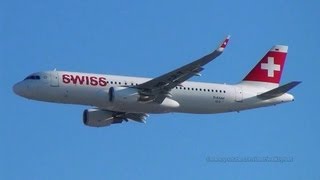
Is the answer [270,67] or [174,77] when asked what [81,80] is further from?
[270,67]

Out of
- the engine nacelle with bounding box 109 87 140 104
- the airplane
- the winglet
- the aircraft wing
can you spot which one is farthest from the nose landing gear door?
the winglet

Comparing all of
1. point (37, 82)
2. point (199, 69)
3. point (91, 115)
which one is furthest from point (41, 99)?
point (199, 69)

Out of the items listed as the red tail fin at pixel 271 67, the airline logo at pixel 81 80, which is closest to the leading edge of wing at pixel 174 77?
the airline logo at pixel 81 80

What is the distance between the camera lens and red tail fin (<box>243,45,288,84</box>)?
65562 millimetres

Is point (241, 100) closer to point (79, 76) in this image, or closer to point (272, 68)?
point (272, 68)

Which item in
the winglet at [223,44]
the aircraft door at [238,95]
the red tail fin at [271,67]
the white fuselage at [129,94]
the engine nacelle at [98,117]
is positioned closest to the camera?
the winglet at [223,44]

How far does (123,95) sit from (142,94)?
1.50 metres

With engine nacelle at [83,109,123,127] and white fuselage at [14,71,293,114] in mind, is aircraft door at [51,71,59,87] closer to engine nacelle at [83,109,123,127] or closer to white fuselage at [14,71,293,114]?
white fuselage at [14,71,293,114]

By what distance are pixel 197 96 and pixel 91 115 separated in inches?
348

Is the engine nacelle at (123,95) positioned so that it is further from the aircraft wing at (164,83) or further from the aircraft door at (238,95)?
the aircraft door at (238,95)

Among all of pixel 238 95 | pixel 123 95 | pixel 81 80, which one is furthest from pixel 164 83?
pixel 238 95

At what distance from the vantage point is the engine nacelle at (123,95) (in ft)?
185

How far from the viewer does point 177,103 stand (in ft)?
193

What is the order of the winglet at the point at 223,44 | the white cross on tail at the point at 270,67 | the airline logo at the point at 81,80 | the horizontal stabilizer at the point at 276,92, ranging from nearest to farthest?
the winglet at the point at 223,44 → the airline logo at the point at 81,80 → the horizontal stabilizer at the point at 276,92 → the white cross on tail at the point at 270,67
